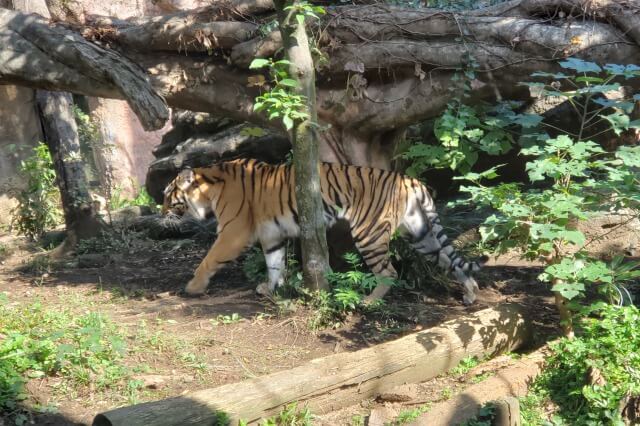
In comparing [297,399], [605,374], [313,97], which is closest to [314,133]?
[313,97]

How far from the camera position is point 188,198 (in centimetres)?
744

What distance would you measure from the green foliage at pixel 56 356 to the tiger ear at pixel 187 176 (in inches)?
97.8

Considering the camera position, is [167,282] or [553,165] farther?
[167,282]

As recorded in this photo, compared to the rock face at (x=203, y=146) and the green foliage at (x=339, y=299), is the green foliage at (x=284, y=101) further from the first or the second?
the rock face at (x=203, y=146)

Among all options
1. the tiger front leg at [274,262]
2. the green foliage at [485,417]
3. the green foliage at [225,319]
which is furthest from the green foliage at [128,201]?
the green foliage at [485,417]

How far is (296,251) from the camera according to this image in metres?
7.43

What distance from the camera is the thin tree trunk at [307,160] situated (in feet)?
18.3

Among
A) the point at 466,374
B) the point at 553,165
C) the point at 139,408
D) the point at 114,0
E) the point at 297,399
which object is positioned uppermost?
the point at 114,0

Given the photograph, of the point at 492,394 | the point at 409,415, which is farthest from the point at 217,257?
the point at 492,394

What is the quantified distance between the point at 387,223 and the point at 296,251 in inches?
47.8

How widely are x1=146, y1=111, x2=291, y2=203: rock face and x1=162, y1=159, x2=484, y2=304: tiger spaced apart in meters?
2.40

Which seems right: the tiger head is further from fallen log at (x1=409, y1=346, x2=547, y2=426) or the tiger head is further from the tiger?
fallen log at (x1=409, y1=346, x2=547, y2=426)

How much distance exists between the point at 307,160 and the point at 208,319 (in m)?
1.61

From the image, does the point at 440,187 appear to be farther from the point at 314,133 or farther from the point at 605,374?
the point at 605,374
